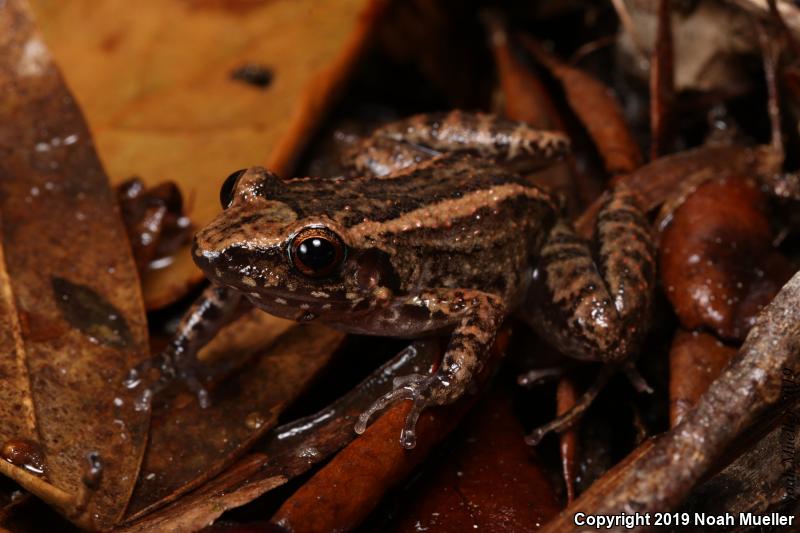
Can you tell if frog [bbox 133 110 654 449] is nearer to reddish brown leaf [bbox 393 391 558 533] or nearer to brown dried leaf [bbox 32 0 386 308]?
reddish brown leaf [bbox 393 391 558 533]

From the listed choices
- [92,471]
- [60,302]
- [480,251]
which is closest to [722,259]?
[480,251]

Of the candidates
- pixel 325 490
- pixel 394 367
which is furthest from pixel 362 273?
pixel 325 490

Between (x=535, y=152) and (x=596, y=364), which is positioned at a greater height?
(x=535, y=152)

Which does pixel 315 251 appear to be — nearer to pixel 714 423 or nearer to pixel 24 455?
pixel 24 455

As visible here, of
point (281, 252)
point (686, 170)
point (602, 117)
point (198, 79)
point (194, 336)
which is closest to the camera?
point (281, 252)

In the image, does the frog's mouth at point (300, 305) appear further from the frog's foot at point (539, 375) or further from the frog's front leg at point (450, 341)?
the frog's foot at point (539, 375)

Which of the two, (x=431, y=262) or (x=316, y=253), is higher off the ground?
(x=316, y=253)

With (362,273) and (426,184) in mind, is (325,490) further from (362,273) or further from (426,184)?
(426,184)
